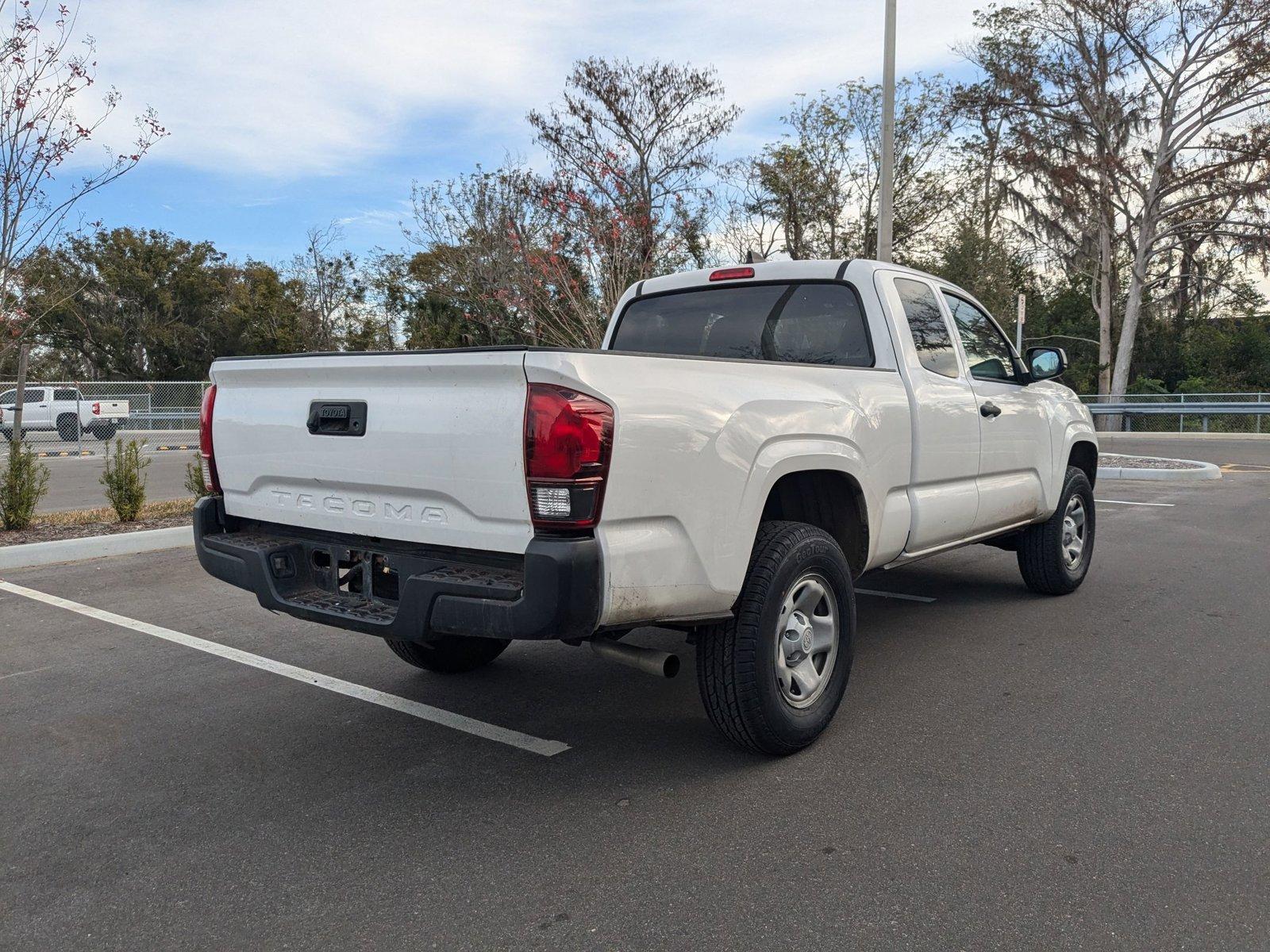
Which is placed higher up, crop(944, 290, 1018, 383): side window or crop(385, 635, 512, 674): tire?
crop(944, 290, 1018, 383): side window

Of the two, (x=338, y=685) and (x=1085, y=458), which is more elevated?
(x=1085, y=458)

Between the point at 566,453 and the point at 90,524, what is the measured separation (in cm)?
785

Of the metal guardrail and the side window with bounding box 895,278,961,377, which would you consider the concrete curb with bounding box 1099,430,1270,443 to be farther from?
the side window with bounding box 895,278,961,377

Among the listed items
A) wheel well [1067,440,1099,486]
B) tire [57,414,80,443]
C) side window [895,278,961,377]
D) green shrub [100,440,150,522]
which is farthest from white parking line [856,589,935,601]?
tire [57,414,80,443]

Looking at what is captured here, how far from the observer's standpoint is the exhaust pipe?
333 cm

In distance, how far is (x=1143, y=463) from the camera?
49.6 feet

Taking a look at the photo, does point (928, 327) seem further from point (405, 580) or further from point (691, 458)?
point (405, 580)

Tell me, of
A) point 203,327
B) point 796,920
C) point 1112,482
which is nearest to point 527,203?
point 1112,482

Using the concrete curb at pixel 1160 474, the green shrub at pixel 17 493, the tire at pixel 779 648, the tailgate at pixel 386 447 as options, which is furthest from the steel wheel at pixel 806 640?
the concrete curb at pixel 1160 474

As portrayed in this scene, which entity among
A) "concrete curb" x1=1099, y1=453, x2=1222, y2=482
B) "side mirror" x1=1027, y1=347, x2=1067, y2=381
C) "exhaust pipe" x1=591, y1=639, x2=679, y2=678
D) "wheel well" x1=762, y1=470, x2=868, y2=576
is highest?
"side mirror" x1=1027, y1=347, x2=1067, y2=381

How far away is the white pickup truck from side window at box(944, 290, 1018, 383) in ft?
1.41

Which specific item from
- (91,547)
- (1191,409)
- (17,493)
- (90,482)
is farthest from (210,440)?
(1191,409)

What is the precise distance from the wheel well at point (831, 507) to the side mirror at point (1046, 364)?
2070 millimetres

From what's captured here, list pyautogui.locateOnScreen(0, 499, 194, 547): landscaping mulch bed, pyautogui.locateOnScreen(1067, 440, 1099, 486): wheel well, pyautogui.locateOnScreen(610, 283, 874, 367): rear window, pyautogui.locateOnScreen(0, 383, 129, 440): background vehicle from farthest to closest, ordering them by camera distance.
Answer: pyautogui.locateOnScreen(0, 383, 129, 440): background vehicle < pyautogui.locateOnScreen(0, 499, 194, 547): landscaping mulch bed < pyautogui.locateOnScreen(1067, 440, 1099, 486): wheel well < pyautogui.locateOnScreen(610, 283, 874, 367): rear window
